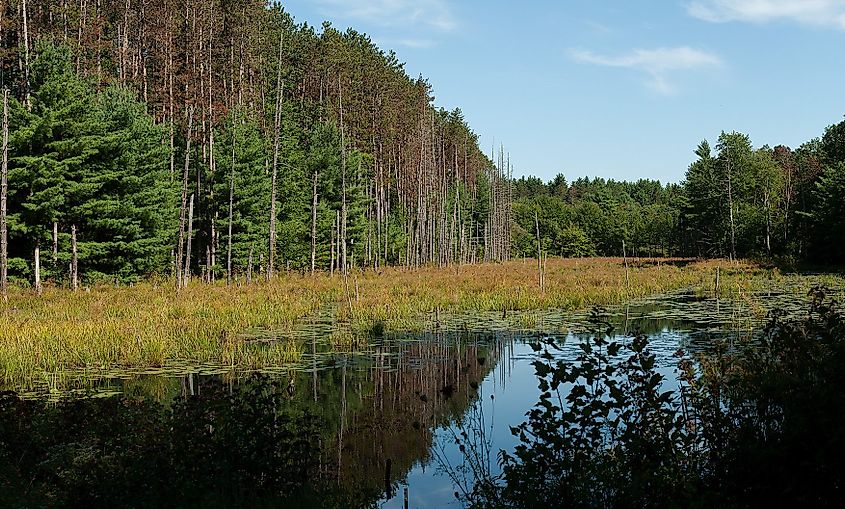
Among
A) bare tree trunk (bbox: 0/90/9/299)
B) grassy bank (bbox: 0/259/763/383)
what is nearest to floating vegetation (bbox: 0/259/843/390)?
grassy bank (bbox: 0/259/763/383)

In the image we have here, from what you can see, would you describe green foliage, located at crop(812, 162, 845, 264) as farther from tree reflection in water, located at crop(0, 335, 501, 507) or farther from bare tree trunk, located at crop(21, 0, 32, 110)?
bare tree trunk, located at crop(21, 0, 32, 110)

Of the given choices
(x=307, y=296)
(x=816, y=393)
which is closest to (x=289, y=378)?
(x=816, y=393)

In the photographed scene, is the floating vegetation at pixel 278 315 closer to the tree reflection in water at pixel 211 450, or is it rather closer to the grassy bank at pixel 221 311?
the grassy bank at pixel 221 311

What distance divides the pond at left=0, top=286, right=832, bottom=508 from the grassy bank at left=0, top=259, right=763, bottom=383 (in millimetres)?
1544

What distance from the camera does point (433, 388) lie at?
13078 millimetres

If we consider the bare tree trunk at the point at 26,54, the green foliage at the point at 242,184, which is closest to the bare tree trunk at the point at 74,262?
the bare tree trunk at the point at 26,54

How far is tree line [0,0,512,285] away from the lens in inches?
1063

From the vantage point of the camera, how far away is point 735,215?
213ft

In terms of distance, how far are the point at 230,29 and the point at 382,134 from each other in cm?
1674

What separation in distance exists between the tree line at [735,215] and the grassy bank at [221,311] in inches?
744

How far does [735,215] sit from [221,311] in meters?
57.1

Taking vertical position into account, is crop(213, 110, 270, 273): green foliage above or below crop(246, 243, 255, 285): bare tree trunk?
above

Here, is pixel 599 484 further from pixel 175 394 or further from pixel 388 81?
pixel 388 81

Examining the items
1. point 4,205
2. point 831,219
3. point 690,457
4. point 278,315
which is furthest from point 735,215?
point 690,457
